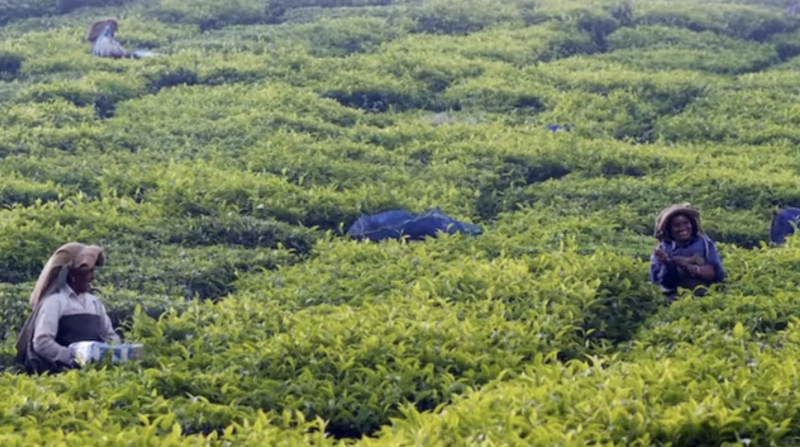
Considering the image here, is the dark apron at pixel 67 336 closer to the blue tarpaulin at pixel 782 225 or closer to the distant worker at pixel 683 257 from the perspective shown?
the distant worker at pixel 683 257

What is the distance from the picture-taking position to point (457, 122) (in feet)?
62.1

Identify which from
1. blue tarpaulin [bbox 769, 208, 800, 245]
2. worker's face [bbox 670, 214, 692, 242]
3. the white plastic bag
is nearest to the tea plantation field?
the white plastic bag

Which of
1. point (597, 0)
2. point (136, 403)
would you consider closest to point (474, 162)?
point (136, 403)

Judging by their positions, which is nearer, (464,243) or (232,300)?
(232,300)

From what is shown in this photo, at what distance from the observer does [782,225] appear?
1330 cm

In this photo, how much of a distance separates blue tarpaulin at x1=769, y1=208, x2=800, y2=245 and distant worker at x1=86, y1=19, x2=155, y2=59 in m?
13.0

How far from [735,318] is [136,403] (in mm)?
4711

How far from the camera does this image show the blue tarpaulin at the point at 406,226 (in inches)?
520

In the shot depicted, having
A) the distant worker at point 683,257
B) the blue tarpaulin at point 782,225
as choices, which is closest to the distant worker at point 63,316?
the distant worker at point 683,257

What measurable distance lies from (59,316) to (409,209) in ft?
18.5

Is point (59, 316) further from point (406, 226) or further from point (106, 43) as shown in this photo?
point (106, 43)

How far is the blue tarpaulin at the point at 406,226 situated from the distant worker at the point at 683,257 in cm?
269

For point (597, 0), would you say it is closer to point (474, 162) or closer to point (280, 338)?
point (474, 162)

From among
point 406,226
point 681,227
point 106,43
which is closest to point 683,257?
point 681,227
